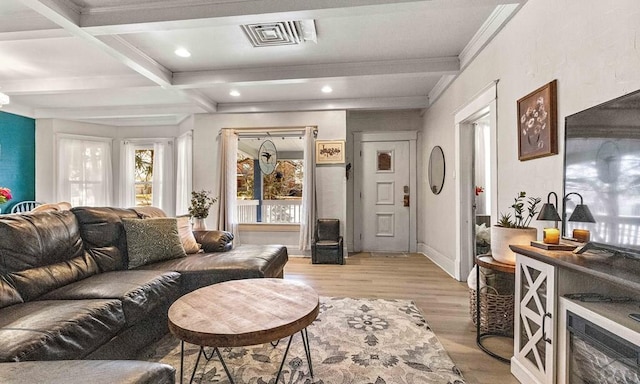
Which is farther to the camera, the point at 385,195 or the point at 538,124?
the point at 385,195

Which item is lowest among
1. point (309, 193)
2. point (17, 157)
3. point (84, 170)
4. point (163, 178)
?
point (309, 193)

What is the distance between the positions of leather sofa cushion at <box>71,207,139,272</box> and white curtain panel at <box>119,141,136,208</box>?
13.6 feet

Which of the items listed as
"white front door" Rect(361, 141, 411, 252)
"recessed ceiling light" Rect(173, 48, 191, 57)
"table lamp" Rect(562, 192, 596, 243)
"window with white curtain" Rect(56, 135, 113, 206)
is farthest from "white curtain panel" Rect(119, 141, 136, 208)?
"table lamp" Rect(562, 192, 596, 243)

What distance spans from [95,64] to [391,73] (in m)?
3.67

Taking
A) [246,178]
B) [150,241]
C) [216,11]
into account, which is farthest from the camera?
[246,178]

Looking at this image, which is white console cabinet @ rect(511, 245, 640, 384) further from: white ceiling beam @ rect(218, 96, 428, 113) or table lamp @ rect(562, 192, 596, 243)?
white ceiling beam @ rect(218, 96, 428, 113)

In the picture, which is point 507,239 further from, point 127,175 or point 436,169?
point 127,175

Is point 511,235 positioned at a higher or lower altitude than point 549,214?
lower

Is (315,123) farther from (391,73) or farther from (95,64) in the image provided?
(95,64)

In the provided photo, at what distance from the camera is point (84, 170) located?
6.08 meters

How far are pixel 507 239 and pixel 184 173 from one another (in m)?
5.48

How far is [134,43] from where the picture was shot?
3.20 meters

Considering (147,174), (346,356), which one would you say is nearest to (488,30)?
(346,356)

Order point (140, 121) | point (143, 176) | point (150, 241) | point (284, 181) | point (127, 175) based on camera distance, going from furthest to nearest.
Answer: point (284, 181) → point (143, 176) → point (127, 175) → point (140, 121) → point (150, 241)
